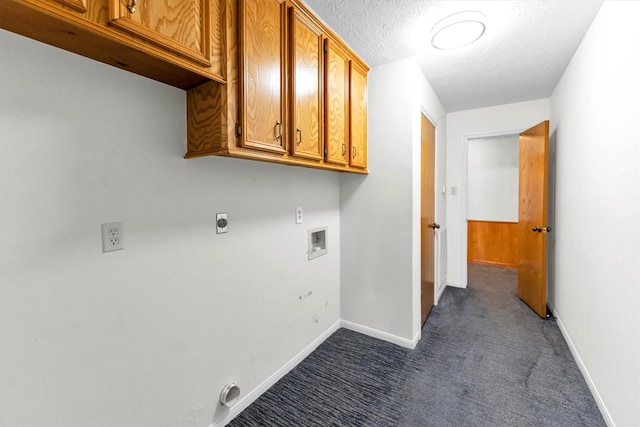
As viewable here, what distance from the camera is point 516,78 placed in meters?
2.61

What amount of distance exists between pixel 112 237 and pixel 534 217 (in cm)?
359

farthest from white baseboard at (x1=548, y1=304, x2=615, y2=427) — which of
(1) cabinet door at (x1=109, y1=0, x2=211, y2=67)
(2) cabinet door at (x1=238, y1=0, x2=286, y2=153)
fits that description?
(1) cabinet door at (x1=109, y1=0, x2=211, y2=67)

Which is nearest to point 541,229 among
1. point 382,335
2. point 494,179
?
point 382,335

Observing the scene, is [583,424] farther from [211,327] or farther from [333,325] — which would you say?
[211,327]

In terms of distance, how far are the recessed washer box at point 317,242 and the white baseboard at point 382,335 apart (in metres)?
0.79

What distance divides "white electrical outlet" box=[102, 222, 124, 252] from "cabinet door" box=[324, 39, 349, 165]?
121 cm

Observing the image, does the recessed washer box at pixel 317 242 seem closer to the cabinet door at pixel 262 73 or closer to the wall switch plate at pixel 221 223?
the wall switch plate at pixel 221 223

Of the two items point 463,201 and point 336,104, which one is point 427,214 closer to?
point 463,201

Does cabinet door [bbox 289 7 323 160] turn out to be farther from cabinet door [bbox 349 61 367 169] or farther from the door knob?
the door knob

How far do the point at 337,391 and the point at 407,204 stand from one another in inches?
56.6

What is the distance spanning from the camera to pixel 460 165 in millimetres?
3645

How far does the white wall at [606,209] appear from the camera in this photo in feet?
4.28

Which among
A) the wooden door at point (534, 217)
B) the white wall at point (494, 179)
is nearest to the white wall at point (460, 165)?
the wooden door at point (534, 217)

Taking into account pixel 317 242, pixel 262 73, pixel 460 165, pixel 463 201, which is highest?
pixel 262 73
